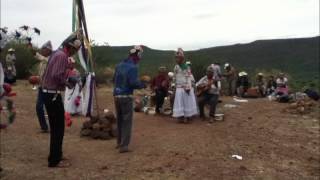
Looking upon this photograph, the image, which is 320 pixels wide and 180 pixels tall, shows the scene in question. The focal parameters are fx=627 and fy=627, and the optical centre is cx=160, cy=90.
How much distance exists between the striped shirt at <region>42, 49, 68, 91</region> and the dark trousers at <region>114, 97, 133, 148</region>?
148 centimetres

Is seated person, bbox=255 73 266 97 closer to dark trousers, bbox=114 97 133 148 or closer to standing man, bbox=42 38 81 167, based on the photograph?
dark trousers, bbox=114 97 133 148

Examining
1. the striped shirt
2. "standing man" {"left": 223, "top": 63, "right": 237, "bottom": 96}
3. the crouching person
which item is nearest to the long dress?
the crouching person

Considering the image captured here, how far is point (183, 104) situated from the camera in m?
13.3

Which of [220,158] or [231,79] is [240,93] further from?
[220,158]

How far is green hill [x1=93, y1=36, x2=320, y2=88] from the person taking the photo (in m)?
28.4

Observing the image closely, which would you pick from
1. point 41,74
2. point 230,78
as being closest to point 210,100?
point 41,74

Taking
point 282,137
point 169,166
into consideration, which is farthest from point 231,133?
point 169,166

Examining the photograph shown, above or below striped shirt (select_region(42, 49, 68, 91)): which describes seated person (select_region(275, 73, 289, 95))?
below

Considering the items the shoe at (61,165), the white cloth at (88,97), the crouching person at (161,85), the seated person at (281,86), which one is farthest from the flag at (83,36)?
the seated person at (281,86)

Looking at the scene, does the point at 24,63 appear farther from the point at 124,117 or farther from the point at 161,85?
the point at 124,117

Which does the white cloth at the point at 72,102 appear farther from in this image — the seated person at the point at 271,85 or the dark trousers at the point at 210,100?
the seated person at the point at 271,85

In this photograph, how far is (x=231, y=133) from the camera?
12609 mm

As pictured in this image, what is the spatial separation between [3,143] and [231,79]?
39.7 feet

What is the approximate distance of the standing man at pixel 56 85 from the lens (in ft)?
27.7
